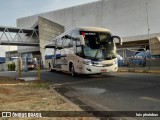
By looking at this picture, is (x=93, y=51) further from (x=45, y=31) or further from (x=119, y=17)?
(x=119, y=17)

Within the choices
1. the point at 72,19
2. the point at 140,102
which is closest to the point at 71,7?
the point at 72,19

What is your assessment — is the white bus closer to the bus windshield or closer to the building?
the bus windshield

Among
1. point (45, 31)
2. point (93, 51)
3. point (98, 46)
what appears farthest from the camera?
point (45, 31)

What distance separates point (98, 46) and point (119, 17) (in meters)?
54.3

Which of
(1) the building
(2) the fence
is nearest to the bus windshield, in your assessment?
(2) the fence

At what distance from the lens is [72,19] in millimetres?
78750

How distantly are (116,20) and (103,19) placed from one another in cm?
338

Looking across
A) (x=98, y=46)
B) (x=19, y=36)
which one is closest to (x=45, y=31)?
(x=19, y=36)

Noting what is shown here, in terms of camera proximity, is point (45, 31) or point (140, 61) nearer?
point (140, 61)

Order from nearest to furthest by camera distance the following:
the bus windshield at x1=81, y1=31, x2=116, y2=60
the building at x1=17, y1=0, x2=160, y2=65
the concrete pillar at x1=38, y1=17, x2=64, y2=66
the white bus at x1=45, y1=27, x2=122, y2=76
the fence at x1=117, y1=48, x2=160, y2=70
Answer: the white bus at x1=45, y1=27, x2=122, y2=76 < the bus windshield at x1=81, y1=31, x2=116, y2=60 < the fence at x1=117, y1=48, x2=160, y2=70 < the building at x1=17, y1=0, x2=160, y2=65 < the concrete pillar at x1=38, y1=17, x2=64, y2=66

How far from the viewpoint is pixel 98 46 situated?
60.1ft

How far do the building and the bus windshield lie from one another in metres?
42.1

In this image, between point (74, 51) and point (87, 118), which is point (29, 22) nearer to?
point (74, 51)

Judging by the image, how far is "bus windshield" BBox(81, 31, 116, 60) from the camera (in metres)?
18.1
